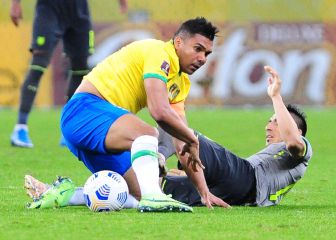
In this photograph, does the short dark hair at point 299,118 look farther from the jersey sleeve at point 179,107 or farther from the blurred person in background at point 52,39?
the blurred person in background at point 52,39

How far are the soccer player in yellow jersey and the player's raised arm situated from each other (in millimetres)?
553

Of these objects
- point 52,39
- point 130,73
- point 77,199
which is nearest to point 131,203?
point 77,199

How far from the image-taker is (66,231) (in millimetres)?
5914

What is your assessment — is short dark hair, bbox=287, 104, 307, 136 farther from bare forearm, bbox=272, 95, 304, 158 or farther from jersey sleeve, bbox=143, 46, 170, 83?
jersey sleeve, bbox=143, 46, 170, 83

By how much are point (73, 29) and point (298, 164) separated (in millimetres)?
5427

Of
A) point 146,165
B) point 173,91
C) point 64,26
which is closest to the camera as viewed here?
point 146,165

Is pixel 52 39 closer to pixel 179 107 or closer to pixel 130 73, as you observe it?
pixel 179 107

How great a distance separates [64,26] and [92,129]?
5594mm

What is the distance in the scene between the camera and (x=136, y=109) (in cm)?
765

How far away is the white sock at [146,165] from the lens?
6.92 metres

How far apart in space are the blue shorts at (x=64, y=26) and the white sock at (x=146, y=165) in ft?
19.4

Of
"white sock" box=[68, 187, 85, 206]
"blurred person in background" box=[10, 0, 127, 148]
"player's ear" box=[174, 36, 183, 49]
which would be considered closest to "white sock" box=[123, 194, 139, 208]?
"white sock" box=[68, 187, 85, 206]

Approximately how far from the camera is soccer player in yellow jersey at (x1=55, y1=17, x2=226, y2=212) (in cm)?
700

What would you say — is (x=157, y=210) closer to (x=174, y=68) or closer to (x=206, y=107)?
(x=174, y=68)
